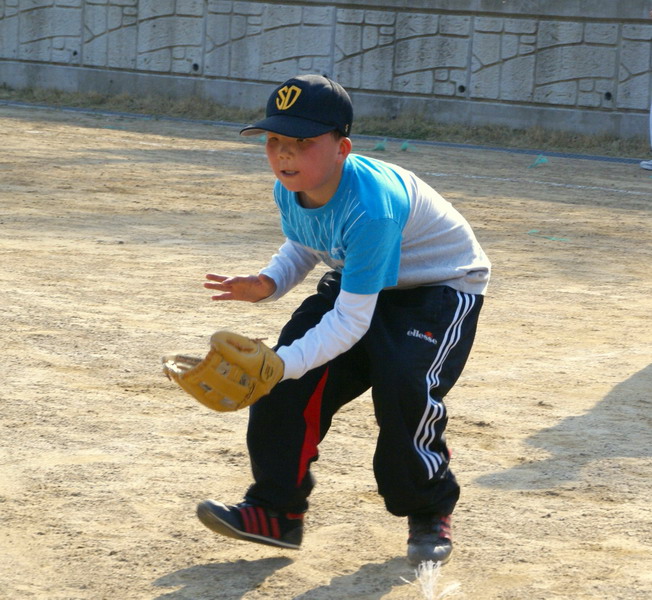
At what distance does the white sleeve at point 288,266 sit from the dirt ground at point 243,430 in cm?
65

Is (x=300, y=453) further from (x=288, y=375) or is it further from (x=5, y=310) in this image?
(x=5, y=310)

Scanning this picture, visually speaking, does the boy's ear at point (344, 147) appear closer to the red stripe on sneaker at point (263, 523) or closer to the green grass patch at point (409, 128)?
the red stripe on sneaker at point (263, 523)

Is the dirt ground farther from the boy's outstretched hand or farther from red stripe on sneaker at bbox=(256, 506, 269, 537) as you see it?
the boy's outstretched hand

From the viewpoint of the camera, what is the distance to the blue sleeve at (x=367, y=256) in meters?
2.95

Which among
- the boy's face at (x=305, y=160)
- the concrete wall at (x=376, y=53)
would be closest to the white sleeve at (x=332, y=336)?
A: the boy's face at (x=305, y=160)

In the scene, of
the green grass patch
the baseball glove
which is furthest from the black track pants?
the green grass patch

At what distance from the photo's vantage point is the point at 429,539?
3.20m

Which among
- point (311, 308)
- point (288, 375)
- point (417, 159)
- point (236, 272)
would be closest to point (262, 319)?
point (236, 272)

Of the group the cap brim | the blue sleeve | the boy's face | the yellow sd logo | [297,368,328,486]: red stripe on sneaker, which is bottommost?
[297,368,328,486]: red stripe on sneaker

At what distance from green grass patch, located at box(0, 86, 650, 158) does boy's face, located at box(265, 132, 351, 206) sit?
43.4 feet

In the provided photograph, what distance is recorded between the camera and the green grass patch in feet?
53.0

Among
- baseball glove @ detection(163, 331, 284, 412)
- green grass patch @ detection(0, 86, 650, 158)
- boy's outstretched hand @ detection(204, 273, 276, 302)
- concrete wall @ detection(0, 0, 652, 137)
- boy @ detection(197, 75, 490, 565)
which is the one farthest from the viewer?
concrete wall @ detection(0, 0, 652, 137)

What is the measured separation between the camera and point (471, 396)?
4816 millimetres

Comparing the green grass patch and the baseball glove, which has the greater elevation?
the green grass patch
